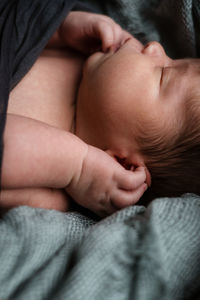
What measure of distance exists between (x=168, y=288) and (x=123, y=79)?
550 millimetres

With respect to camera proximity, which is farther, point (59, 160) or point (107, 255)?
point (59, 160)

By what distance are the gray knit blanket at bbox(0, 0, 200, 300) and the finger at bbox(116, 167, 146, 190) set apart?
11cm

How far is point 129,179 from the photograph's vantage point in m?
0.90

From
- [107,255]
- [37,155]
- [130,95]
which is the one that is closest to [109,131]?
[130,95]

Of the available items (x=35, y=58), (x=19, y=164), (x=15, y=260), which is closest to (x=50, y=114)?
(x=35, y=58)

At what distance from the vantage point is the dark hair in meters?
0.89

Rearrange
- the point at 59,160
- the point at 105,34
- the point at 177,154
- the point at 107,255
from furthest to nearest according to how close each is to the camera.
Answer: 1. the point at 105,34
2. the point at 177,154
3. the point at 59,160
4. the point at 107,255

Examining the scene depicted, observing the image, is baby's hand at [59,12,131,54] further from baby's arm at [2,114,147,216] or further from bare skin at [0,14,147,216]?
baby's arm at [2,114,147,216]

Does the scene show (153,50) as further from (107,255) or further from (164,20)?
(107,255)

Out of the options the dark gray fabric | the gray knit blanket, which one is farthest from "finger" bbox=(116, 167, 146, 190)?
the dark gray fabric

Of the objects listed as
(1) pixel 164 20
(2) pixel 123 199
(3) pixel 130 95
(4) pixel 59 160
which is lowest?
(2) pixel 123 199

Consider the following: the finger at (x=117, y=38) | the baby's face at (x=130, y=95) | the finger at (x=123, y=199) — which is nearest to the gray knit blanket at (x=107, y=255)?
the finger at (x=123, y=199)

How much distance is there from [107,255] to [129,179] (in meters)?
0.25

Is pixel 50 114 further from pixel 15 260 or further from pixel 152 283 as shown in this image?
pixel 152 283
